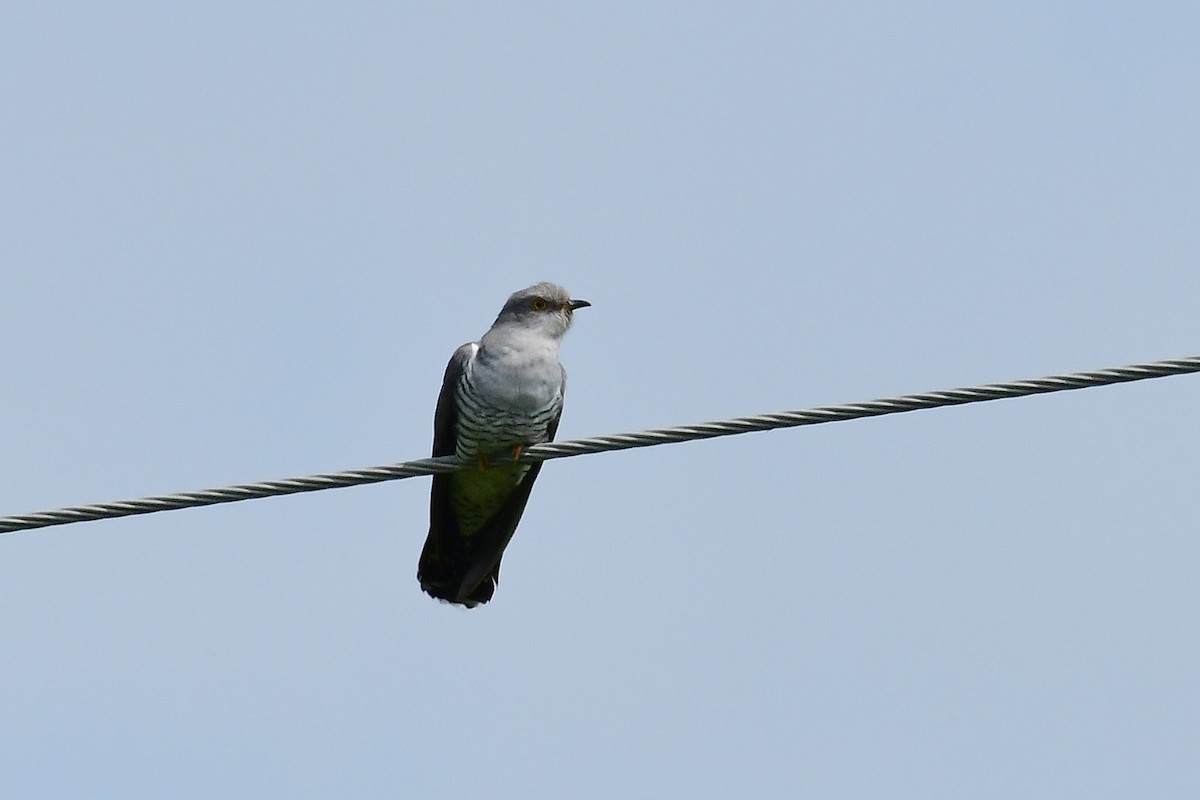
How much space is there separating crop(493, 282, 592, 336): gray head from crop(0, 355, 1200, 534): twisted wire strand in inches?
84.3

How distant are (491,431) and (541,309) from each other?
2.37ft

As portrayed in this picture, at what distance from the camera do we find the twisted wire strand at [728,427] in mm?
5215

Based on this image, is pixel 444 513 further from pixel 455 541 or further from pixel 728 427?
pixel 728 427

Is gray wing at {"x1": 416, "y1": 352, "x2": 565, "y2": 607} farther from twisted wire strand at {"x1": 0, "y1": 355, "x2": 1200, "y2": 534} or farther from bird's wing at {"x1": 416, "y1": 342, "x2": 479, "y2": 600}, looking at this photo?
twisted wire strand at {"x1": 0, "y1": 355, "x2": 1200, "y2": 534}

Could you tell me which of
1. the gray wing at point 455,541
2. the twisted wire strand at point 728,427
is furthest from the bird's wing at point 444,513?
the twisted wire strand at point 728,427

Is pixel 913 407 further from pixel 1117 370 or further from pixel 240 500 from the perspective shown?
pixel 240 500

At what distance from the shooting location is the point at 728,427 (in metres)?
5.47

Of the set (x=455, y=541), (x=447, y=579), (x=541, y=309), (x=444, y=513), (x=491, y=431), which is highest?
(x=541, y=309)

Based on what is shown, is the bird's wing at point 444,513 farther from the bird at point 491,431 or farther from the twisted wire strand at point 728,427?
the twisted wire strand at point 728,427

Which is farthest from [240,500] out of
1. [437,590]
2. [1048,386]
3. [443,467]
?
[437,590]

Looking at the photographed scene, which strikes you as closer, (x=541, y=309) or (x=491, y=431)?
(x=491, y=431)

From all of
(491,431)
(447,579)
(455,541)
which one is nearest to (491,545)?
(455,541)

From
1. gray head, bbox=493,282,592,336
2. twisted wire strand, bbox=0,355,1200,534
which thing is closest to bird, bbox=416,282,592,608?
gray head, bbox=493,282,592,336

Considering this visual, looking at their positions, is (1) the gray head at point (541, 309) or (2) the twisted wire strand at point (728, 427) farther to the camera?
(1) the gray head at point (541, 309)
